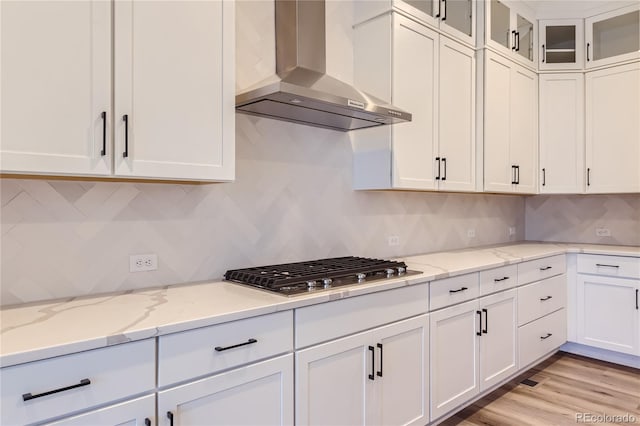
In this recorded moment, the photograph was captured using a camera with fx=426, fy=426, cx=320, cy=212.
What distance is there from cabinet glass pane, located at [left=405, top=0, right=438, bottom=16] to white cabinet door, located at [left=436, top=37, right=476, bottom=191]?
206 mm

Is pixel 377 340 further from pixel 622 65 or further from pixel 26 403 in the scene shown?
pixel 622 65

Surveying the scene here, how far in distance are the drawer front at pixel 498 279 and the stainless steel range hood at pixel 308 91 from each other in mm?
1136

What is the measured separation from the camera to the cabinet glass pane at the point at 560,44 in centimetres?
377

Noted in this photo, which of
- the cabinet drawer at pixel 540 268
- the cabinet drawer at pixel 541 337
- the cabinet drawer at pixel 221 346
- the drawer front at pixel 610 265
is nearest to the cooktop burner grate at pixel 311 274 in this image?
the cabinet drawer at pixel 221 346

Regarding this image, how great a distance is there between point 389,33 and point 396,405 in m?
2.07

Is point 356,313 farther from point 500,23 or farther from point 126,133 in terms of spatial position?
point 500,23

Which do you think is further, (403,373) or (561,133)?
(561,133)

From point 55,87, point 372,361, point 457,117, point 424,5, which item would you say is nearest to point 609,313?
point 457,117

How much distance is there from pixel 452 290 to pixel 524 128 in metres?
1.98

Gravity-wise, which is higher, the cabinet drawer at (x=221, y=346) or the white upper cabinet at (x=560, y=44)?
the white upper cabinet at (x=560, y=44)

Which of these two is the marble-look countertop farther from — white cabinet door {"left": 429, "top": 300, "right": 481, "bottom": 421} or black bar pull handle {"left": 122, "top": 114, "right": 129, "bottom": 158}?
black bar pull handle {"left": 122, "top": 114, "right": 129, "bottom": 158}

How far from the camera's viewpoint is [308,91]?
1901 mm

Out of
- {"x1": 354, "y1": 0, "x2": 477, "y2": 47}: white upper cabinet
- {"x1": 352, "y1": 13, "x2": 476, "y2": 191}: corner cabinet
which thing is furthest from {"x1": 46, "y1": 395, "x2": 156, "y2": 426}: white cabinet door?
{"x1": 354, "y1": 0, "x2": 477, "y2": 47}: white upper cabinet

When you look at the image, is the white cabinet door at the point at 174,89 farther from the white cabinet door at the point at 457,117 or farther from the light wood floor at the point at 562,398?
the light wood floor at the point at 562,398
